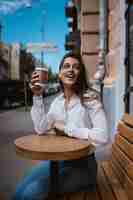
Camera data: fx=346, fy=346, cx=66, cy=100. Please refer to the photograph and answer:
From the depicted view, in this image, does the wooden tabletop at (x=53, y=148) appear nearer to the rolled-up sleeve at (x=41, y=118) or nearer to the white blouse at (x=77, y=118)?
the white blouse at (x=77, y=118)

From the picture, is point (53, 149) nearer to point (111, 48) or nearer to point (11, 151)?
point (111, 48)

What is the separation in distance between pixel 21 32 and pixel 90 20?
159cm

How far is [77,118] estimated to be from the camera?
176 cm

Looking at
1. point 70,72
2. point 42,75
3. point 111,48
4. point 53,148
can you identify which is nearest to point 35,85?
point 42,75

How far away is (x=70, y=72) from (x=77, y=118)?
25cm

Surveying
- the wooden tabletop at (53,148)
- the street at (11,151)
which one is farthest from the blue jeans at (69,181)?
the street at (11,151)

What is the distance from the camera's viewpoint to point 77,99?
182 centimetres

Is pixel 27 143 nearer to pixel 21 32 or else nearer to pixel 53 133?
pixel 53 133

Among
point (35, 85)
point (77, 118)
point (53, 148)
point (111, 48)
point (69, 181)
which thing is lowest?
point (69, 181)

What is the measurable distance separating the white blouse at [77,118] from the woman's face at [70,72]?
0.09m

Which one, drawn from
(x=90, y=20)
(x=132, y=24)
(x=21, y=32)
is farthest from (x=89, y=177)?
(x=90, y=20)

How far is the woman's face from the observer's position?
183 centimetres

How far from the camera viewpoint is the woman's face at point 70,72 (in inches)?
72.1

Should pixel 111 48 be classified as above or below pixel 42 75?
above
